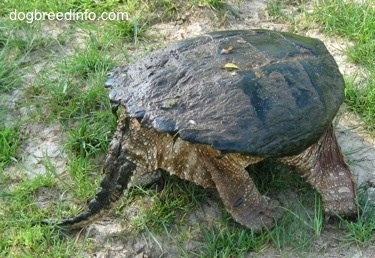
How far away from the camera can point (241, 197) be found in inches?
108

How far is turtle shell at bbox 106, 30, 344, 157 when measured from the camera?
8.21 feet

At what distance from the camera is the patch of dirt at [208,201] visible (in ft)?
8.94

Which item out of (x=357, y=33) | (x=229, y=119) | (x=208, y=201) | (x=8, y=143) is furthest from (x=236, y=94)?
(x=357, y=33)

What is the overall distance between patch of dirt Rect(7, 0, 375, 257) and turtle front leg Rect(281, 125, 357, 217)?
12 cm

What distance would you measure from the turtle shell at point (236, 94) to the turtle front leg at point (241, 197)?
0.21 m

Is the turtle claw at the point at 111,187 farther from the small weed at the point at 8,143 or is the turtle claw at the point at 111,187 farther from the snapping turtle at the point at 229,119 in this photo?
the small weed at the point at 8,143

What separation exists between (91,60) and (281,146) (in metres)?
1.38

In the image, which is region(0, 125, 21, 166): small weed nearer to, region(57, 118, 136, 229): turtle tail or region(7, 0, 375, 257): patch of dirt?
region(7, 0, 375, 257): patch of dirt

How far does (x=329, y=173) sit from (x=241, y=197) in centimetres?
44

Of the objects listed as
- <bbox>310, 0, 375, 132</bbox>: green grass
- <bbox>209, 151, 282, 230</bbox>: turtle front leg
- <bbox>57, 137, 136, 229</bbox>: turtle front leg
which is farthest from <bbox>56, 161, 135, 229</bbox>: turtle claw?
<bbox>310, 0, 375, 132</bbox>: green grass

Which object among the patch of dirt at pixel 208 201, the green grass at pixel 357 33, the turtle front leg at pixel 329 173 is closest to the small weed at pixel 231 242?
the patch of dirt at pixel 208 201

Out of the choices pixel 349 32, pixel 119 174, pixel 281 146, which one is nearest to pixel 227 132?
pixel 281 146

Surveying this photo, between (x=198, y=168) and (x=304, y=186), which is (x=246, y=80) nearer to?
(x=198, y=168)

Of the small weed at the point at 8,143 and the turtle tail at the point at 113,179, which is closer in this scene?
the turtle tail at the point at 113,179
